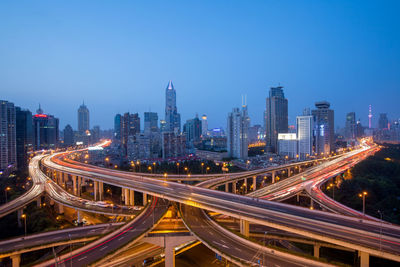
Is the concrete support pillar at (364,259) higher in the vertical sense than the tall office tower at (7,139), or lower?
lower

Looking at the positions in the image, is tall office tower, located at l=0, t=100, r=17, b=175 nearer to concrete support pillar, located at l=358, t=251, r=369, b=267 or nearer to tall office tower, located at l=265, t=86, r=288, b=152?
concrete support pillar, located at l=358, t=251, r=369, b=267

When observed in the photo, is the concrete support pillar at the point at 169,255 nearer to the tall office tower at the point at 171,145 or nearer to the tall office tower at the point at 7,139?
the tall office tower at the point at 7,139

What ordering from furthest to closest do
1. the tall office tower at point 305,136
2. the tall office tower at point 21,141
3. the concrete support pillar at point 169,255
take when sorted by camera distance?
the tall office tower at point 305,136, the tall office tower at point 21,141, the concrete support pillar at point 169,255

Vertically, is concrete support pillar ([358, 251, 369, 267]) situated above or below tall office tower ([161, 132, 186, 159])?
below

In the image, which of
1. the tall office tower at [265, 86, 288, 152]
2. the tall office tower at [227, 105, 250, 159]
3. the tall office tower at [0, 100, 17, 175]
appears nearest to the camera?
the tall office tower at [0, 100, 17, 175]

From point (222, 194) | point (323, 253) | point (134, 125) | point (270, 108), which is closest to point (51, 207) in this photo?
point (222, 194)

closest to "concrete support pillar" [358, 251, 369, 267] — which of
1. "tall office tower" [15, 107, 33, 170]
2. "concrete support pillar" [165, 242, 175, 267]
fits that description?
"concrete support pillar" [165, 242, 175, 267]

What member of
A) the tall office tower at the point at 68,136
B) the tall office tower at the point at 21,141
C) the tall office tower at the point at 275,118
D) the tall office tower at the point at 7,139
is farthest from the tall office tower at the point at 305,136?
the tall office tower at the point at 68,136
